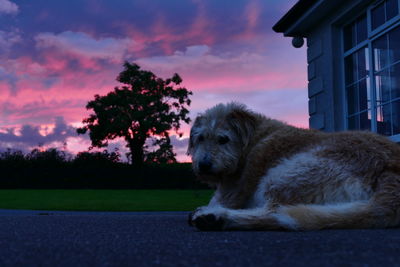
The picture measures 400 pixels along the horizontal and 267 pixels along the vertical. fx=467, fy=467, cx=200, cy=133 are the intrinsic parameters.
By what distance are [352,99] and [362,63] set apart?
0.92 m

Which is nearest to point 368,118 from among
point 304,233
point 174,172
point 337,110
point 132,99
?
point 337,110

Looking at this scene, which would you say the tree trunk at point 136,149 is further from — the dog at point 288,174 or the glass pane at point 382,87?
the dog at point 288,174

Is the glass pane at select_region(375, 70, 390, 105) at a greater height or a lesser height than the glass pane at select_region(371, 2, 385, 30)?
lesser

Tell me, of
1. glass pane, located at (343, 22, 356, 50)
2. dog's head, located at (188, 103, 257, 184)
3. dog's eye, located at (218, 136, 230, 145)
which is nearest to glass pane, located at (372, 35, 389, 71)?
glass pane, located at (343, 22, 356, 50)

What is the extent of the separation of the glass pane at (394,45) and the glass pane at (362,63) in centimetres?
76

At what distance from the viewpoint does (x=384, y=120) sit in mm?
9945

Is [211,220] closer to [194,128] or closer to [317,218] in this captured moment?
[317,218]

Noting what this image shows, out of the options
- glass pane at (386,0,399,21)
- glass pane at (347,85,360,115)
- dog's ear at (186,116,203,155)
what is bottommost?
dog's ear at (186,116,203,155)

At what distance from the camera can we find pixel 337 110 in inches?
448

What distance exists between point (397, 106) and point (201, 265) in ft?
27.7

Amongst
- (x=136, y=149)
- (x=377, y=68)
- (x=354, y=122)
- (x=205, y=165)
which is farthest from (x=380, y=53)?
(x=136, y=149)

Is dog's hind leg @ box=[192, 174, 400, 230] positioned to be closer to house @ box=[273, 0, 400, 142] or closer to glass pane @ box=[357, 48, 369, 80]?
house @ box=[273, 0, 400, 142]

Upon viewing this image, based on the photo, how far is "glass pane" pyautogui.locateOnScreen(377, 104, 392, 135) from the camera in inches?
389

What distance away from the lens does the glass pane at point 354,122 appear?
36.1 feet
